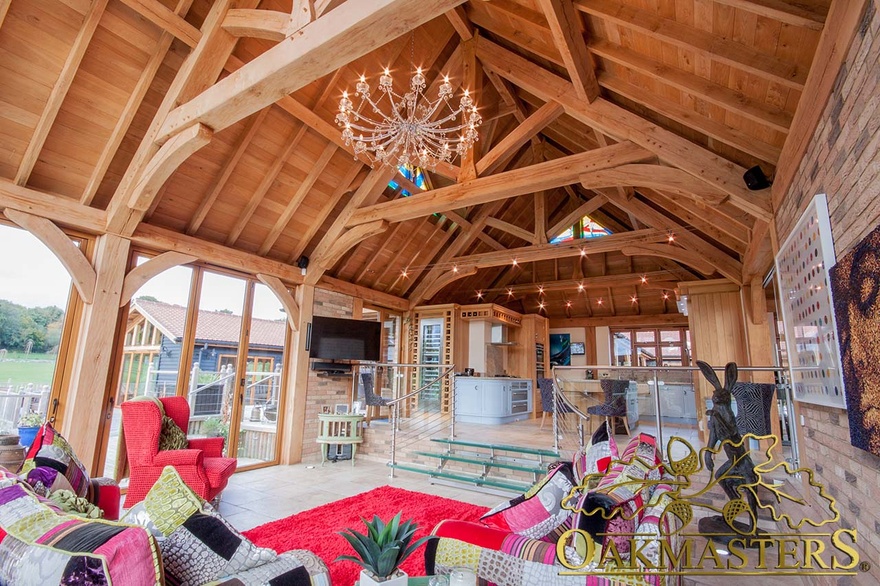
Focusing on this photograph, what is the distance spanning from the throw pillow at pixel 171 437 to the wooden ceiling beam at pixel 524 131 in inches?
180

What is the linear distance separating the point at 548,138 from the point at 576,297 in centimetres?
530

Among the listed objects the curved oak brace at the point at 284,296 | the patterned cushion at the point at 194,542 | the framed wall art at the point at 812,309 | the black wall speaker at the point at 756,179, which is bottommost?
the patterned cushion at the point at 194,542

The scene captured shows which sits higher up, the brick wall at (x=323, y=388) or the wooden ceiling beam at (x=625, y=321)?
the wooden ceiling beam at (x=625, y=321)

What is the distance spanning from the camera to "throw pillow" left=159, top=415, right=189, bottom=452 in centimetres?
429

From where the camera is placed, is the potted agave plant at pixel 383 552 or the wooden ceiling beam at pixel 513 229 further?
the wooden ceiling beam at pixel 513 229

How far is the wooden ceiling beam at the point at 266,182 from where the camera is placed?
564 centimetres

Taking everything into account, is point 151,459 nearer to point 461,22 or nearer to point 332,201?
point 332,201

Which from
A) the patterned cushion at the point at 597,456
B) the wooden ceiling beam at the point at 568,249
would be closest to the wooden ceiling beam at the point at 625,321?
the wooden ceiling beam at the point at 568,249

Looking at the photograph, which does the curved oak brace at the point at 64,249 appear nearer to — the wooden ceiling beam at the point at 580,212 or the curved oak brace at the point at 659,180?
the curved oak brace at the point at 659,180

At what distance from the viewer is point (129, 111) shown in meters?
4.30

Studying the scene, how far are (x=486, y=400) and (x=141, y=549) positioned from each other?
8.26 m

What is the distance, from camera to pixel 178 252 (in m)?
5.43

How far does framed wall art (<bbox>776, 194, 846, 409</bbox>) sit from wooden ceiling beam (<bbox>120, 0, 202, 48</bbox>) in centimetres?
509

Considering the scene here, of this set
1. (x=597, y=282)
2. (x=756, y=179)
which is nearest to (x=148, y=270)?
(x=756, y=179)
